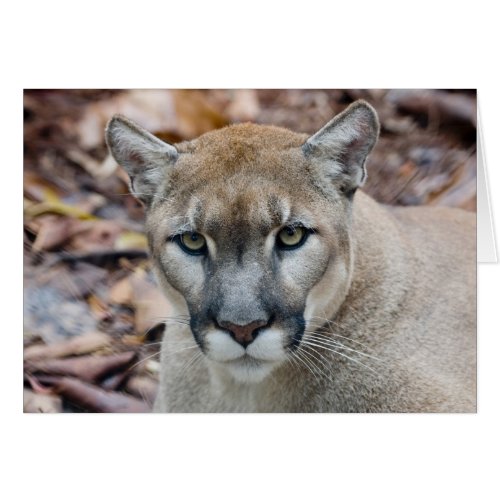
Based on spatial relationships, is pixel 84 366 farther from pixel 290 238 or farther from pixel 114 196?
pixel 290 238

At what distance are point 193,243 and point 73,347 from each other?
3.45 feet

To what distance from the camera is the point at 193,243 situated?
3.57 m

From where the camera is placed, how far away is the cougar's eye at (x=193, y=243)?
11.7ft

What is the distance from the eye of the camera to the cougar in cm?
347

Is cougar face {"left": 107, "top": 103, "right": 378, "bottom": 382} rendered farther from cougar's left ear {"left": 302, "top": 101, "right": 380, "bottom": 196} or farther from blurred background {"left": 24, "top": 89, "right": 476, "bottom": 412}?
blurred background {"left": 24, "top": 89, "right": 476, "bottom": 412}

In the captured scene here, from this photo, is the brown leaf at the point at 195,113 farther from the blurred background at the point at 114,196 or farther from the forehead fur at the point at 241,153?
the forehead fur at the point at 241,153

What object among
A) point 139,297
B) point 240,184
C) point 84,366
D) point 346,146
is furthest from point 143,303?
point 346,146

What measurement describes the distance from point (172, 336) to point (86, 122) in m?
1.12

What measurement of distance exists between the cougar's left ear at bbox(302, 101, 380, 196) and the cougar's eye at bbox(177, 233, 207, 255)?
0.56 m

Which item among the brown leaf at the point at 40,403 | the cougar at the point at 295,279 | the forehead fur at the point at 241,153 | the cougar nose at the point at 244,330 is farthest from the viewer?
the brown leaf at the point at 40,403

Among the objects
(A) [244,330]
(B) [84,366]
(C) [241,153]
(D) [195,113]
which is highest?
(D) [195,113]

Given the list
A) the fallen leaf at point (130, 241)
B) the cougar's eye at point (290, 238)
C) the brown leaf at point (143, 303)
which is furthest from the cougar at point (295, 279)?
the fallen leaf at point (130, 241)

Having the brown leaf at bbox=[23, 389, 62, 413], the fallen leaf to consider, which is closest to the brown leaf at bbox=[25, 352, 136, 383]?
the brown leaf at bbox=[23, 389, 62, 413]
